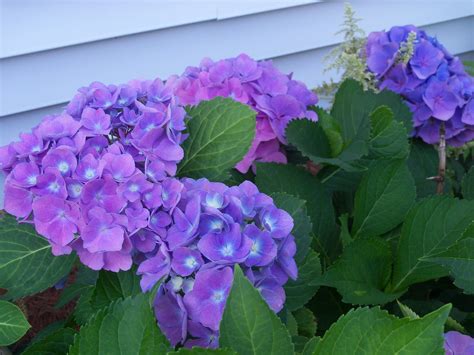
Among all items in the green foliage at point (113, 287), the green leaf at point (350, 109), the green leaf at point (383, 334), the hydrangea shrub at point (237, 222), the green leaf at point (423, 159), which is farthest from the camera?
the green leaf at point (423, 159)

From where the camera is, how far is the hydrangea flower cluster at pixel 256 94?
1269mm

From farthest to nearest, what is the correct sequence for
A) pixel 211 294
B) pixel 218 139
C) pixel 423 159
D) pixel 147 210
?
1. pixel 423 159
2. pixel 218 139
3. pixel 147 210
4. pixel 211 294

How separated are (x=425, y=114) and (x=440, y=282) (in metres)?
0.36

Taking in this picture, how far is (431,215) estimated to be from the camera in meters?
1.17

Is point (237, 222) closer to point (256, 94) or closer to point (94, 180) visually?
point (94, 180)

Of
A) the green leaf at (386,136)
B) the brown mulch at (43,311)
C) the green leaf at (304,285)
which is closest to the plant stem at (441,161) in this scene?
the green leaf at (386,136)

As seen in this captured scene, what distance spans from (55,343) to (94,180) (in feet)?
1.01

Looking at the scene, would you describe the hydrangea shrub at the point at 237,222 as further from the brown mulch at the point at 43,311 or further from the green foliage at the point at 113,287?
the brown mulch at the point at 43,311

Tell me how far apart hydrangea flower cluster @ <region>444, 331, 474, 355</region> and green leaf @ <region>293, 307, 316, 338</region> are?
277mm

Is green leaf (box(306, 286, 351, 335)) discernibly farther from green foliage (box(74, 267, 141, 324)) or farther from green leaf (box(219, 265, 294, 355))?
green leaf (box(219, 265, 294, 355))

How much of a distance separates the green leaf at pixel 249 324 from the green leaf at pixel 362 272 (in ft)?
1.44

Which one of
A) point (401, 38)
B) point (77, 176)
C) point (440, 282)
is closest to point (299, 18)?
point (401, 38)

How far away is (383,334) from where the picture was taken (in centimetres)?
60

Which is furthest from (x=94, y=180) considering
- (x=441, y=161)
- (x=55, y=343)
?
(x=441, y=161)
